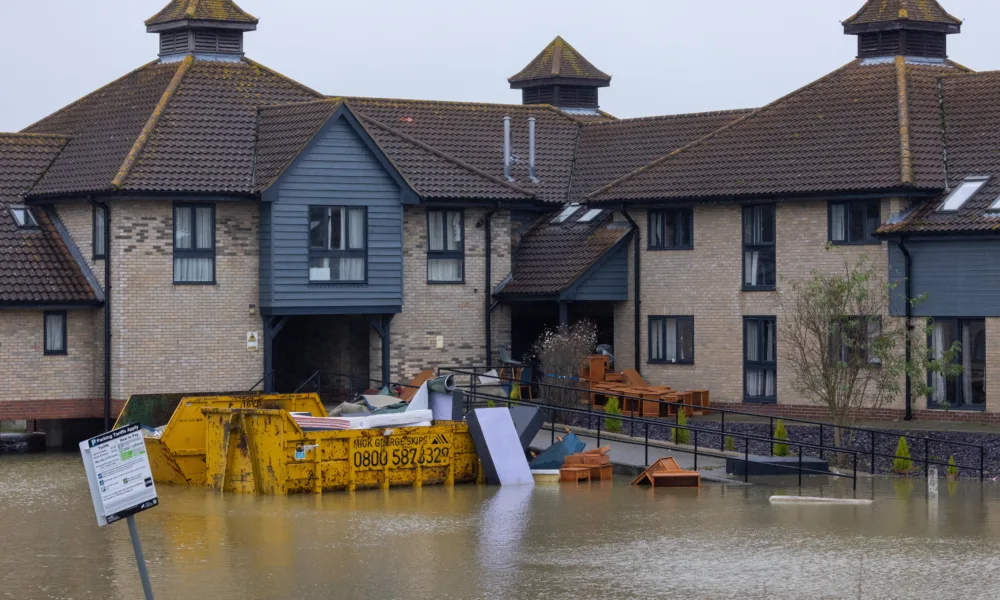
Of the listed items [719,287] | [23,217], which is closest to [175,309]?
[23,217]

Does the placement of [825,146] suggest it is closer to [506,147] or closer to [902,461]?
[506,147]

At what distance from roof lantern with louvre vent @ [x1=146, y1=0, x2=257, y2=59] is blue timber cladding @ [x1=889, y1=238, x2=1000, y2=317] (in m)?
15.9

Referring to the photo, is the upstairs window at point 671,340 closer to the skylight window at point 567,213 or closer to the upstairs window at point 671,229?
the upstairs window at point 671,229

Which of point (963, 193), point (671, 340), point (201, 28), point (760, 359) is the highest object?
point (201, 28)

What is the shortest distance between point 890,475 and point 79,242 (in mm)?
17222

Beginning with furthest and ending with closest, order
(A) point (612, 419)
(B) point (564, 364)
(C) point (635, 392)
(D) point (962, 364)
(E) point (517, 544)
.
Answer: (B) point (564, 364)
(C) point (635, 392)
(D) point (962, 364)
(A) point (612, 419)
(E) point (517, 544)

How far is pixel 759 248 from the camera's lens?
39.0 m

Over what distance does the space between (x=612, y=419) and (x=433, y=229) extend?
295 inches

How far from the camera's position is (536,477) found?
99.2 ft

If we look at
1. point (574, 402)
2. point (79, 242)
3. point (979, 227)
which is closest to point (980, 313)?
point (979, 227)

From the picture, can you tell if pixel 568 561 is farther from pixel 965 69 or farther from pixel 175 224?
pixel 965 69

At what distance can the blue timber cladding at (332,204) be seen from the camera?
3694 cm

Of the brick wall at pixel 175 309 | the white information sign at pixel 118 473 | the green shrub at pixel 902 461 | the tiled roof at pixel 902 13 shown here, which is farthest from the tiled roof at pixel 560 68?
the white information sign at pixel 118 473

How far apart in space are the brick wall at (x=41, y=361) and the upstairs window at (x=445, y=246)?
7.86m
